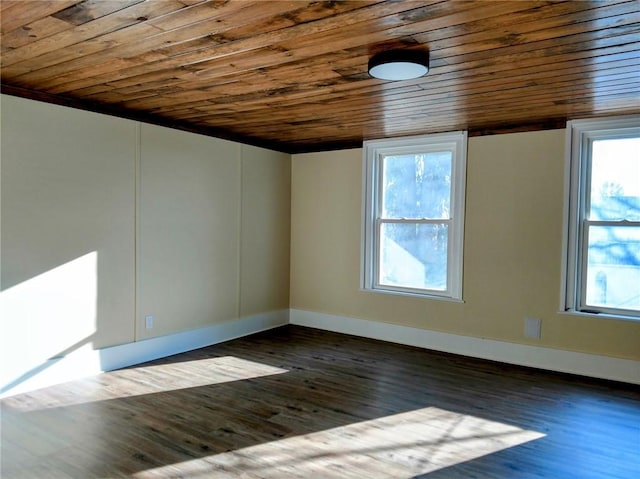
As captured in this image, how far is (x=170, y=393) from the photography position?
327 centimetres

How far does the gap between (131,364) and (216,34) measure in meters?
2.91

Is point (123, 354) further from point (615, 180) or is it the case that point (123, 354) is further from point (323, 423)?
point (615, 180)

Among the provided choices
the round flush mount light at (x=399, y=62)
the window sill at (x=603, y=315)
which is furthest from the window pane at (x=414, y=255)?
the round flush mount light at (x=399, y=62)

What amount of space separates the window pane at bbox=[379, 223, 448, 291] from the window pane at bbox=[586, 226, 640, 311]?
1295mm

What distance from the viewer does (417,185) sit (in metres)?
4.76

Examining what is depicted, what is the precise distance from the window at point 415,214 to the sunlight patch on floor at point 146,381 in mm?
1792

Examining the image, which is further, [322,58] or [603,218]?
[603,218]

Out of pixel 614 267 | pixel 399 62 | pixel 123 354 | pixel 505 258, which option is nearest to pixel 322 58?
pixel 399 62

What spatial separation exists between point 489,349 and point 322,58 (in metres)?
3.16

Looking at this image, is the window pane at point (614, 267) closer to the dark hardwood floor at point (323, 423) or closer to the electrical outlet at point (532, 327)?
the electrical outlet at point (532, 327)

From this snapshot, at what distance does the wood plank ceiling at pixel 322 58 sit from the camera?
197 centimetres

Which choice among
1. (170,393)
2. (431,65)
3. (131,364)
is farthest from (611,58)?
(131,364)

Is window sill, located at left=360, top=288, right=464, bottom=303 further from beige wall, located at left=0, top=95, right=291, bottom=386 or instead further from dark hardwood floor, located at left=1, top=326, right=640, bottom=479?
beige wall, located at left=0, top=95, right=291, bottom=386

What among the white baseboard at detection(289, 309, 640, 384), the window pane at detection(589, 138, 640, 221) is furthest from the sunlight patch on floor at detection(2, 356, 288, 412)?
the window pane at detection(589, 138, 640, 221)
